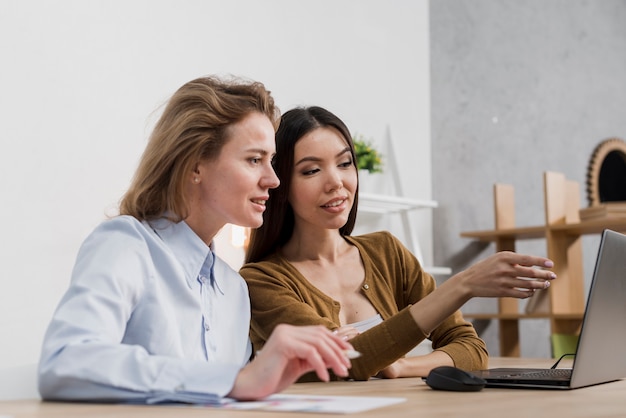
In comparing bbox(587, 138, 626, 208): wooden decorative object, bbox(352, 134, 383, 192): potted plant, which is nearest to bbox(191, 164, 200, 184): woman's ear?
bbox(352, 134, 383, 192): potted plant

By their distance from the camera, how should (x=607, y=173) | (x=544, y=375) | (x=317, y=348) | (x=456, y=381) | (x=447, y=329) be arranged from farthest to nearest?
(x=607, y=173) < (x=447, y=329) < (x=544, y=375) < (x=456, y=381) < (x=317, y=348)

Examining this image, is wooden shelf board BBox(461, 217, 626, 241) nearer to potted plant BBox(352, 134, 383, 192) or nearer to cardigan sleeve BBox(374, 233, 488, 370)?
potted plant BBox(352, 134, 383, 192)

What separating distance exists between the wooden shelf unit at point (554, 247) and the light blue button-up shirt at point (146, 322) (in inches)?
110

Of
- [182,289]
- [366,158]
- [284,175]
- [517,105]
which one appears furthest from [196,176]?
[517,105]

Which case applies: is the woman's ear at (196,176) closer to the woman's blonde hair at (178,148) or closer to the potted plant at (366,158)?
the woman's blonde hair at (178,148)

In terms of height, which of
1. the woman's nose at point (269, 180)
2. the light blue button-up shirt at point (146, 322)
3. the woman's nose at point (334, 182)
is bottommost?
Result: the light blue button-up shirt at point (146, 322)

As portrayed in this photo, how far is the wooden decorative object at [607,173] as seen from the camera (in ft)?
16.7

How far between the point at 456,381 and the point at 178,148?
63 cm

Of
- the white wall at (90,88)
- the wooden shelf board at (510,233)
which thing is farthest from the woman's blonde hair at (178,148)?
the wooden shelf board at (510,233)

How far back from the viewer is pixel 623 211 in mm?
3904

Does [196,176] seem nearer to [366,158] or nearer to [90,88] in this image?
[90,88]

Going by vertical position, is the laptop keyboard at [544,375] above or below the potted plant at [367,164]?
below

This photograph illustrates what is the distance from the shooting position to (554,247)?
4121mm

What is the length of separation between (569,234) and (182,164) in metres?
3.17
